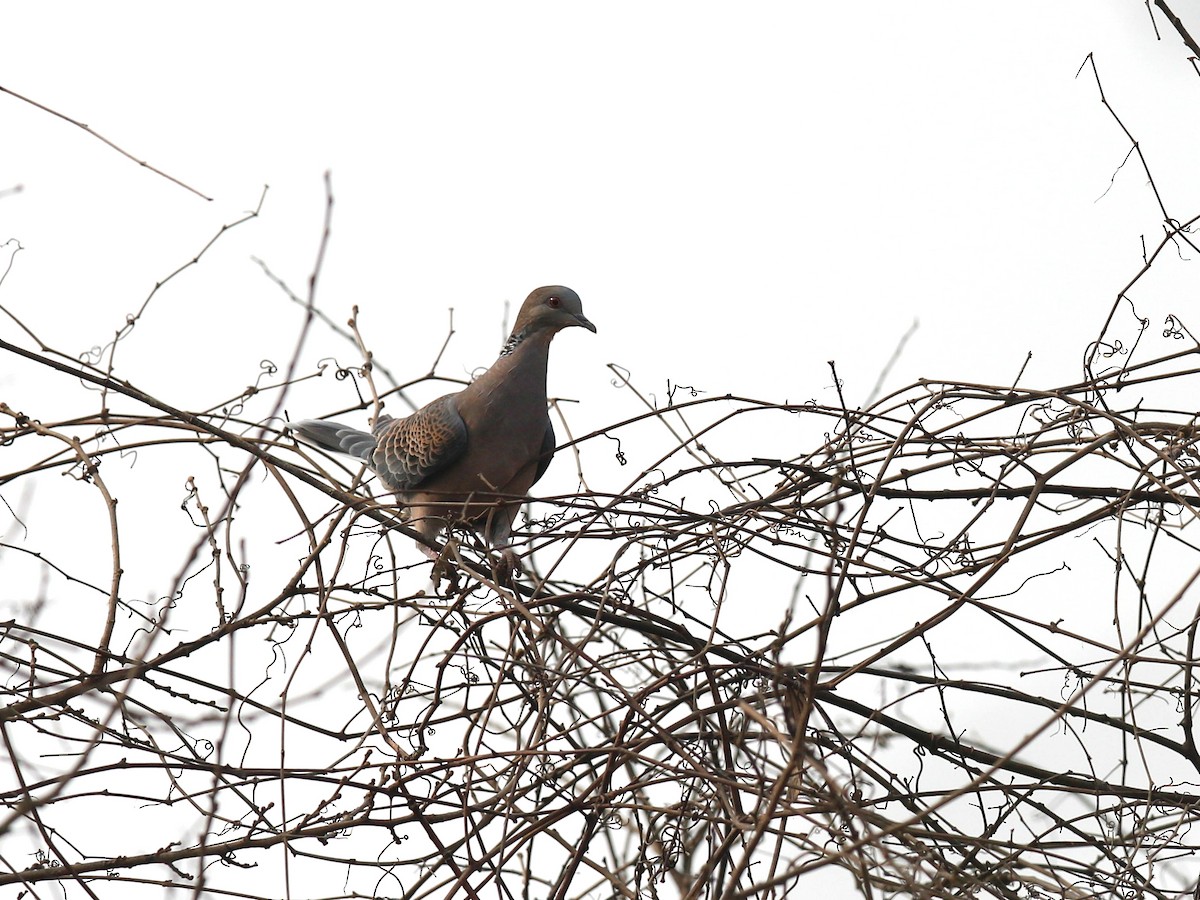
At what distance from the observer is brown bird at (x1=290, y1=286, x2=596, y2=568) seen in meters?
3.93

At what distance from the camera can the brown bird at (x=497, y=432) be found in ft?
12.9

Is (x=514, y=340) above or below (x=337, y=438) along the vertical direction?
below

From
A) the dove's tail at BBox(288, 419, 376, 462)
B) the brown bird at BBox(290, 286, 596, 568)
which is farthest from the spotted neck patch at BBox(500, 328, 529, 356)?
the dove's tail at BBox(288, 419, 376, 462)

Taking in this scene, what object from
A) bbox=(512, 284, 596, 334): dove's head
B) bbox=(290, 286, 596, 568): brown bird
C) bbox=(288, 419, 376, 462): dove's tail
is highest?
bbox=(288, 419, 376, 462): dove's tail

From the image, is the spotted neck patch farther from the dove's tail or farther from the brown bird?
the dove's tail

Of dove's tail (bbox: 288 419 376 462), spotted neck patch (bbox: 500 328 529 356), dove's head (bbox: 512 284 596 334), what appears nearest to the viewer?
dove's head (bbox: 512 284 596 334)

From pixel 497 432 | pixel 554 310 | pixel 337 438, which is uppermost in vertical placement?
pixel 337 438

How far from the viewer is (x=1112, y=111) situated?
98.6 inches

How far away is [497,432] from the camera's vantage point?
3.98 metres

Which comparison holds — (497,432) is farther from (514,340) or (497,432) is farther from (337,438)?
(337,438)

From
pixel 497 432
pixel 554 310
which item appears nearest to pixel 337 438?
pixel 497 432

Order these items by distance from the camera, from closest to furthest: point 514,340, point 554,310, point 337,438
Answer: point 554,310, point 514,340, point 337,438

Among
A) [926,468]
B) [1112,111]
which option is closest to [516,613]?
[926,468]

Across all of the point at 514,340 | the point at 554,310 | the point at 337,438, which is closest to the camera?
the point at 554,310
